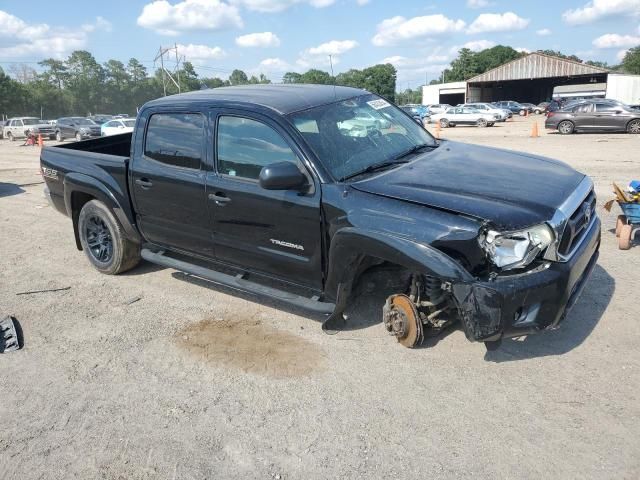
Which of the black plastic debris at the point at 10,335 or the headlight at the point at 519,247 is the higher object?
the headlight at the point at 519,247

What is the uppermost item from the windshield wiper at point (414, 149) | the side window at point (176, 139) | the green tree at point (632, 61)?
the green tree at point (632, 61)

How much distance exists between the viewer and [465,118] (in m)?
35.0

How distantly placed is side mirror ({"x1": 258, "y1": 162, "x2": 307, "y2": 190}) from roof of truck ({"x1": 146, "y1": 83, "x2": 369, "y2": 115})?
59 centimetres

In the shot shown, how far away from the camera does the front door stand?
380 centimetres

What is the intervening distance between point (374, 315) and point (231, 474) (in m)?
2.01

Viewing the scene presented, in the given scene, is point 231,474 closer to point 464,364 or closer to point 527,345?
point 464,364

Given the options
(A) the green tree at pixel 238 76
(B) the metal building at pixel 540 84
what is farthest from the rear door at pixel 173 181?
(A) the green tree at pixel 238 76

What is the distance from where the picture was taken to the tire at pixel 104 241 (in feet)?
17.9

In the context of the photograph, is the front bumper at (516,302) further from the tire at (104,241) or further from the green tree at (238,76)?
the green tree at (238,76)

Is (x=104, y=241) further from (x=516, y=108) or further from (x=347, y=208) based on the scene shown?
(x=516, y=108)

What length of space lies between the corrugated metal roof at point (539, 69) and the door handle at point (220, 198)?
6228cm

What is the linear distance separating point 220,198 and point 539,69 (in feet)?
208

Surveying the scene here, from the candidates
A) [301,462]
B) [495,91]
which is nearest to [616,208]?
[301,462]

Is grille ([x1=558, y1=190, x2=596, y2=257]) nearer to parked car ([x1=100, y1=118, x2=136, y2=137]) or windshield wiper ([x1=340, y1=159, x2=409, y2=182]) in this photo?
windshield wiper ([x1=340, y1=159, x2=409, y2=182])
